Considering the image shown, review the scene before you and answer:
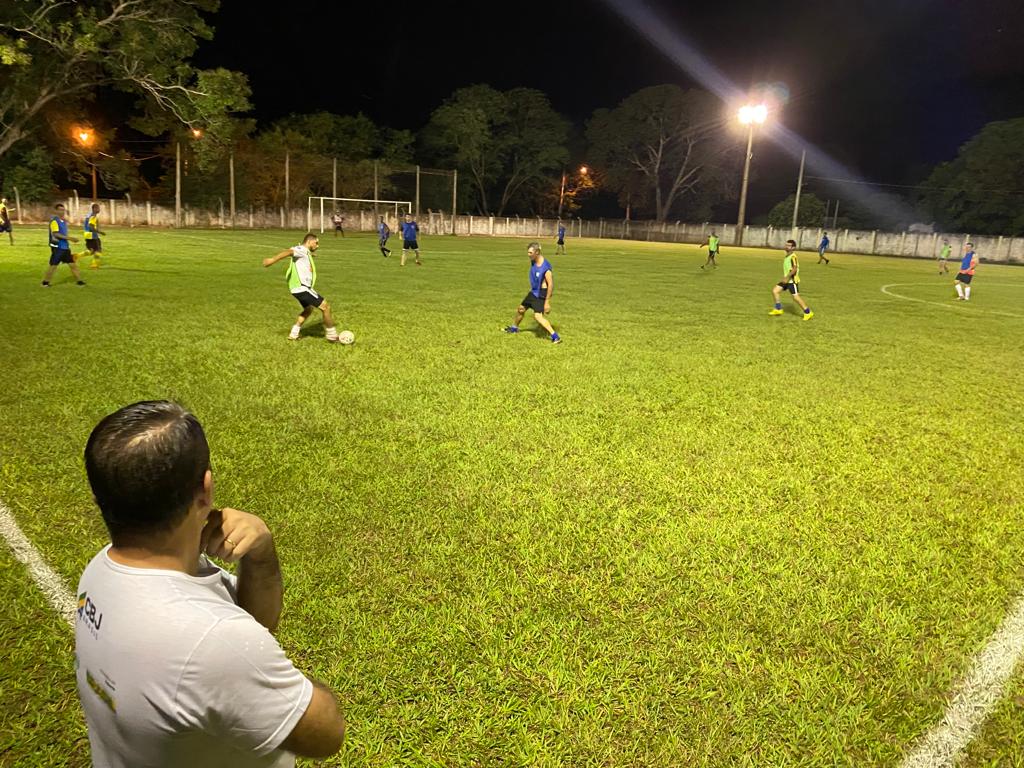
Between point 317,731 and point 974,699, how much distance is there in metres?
3.13

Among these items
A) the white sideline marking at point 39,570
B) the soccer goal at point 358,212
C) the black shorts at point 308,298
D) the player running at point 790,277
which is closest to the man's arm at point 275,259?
the black shorts at point 308,298

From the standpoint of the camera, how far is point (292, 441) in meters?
6.13

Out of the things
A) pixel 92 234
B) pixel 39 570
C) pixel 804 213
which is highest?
pixel 804 213

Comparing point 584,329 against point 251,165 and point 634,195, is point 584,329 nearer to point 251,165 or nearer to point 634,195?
point 251,165

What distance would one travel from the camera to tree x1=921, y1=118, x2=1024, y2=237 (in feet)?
217

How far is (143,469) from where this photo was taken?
58.2 inches

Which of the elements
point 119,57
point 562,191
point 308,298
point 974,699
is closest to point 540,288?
point 308,298

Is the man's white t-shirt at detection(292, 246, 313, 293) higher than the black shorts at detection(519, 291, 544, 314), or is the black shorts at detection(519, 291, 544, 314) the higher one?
the man's white t-shirt at detection(292, 246, 313, 293)

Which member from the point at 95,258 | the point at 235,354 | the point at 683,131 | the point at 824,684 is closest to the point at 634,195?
the point at 683,131

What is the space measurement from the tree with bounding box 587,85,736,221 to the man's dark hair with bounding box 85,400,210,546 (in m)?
90.0

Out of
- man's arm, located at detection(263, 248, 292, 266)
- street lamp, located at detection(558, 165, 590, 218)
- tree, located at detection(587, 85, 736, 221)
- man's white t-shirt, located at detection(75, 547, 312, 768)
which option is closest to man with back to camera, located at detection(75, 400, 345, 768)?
man's white t-shirt, located at detection(75, 547, 312, 768)

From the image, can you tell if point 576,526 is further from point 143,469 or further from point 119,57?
point 119,57

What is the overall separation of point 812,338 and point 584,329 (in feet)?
14.8

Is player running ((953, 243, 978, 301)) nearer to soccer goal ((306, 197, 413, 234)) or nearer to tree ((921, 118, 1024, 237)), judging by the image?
soccer goal ((306, 197, 413, 234))
